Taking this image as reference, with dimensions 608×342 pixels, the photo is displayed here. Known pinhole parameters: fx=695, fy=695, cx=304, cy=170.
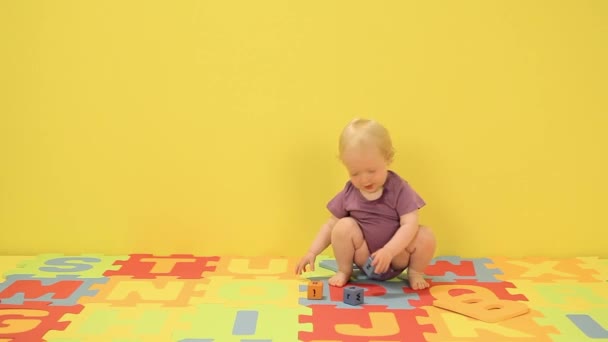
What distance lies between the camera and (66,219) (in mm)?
2115

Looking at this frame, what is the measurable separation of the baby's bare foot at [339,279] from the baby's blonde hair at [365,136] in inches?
12.9

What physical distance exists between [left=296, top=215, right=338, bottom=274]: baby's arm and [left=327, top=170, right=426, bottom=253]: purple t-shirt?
8 cm

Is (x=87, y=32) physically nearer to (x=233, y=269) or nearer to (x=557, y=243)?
(x=233, y=269)

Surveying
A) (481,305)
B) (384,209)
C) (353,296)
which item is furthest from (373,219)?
(481,305)

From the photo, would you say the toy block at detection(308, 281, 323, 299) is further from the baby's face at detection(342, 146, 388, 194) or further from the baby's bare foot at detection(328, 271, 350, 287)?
the baby's face at detection(342, 146, 388, 194)

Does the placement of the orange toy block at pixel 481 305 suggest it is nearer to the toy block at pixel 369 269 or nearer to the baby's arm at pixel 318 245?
the toy block at pixel 369 269

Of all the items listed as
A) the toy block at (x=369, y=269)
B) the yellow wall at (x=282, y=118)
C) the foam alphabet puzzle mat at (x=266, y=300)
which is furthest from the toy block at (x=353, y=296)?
the yellow wall at (x=282, y=118)

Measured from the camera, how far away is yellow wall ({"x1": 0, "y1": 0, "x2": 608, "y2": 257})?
2.04 metres

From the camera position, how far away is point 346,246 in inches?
73.7

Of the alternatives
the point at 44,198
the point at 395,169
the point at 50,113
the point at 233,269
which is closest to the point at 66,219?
the point at 44,198

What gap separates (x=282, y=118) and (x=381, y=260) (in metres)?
0.55

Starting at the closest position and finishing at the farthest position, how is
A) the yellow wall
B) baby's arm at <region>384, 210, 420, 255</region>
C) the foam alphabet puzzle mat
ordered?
the foam alphabet puzzle mat < baby's arm at <region>384, 210, 420, 255</region> < the yellow wall

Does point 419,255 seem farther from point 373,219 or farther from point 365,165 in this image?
point 365,165

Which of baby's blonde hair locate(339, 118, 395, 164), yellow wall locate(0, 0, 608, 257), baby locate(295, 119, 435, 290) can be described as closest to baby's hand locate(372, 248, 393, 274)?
baby locate(295, 119, 435, 290)
